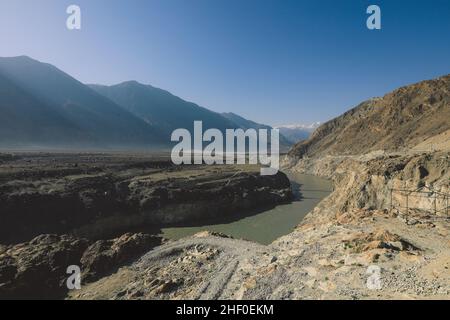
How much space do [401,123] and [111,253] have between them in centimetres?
8965

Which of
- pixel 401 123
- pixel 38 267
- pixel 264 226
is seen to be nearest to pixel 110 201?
pixel 38 267

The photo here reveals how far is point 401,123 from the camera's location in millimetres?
91562

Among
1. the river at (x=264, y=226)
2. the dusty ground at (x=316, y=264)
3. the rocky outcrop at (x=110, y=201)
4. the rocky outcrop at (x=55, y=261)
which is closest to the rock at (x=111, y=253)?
the rocky outcrop at (x=55, y=261)

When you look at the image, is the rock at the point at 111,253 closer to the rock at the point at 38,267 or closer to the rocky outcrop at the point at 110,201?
the rock at the point at 38,267

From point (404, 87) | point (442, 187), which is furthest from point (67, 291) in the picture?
point (404, 87)

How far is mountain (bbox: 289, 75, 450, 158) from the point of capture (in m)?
75.7

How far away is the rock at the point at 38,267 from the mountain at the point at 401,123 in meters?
64.5

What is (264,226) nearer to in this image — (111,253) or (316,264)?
(111,253)

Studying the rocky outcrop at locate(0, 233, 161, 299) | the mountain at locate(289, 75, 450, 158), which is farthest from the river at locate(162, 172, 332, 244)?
the mountain at locate(289, 75, 450, 158)

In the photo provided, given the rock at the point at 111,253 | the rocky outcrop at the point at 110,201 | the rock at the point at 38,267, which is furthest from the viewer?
the rocky outcrop at the point at 110,201

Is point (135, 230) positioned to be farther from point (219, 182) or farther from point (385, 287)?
point (385, 287)

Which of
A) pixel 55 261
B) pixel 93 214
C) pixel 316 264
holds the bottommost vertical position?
pixel 55 261

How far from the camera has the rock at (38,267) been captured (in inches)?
937
